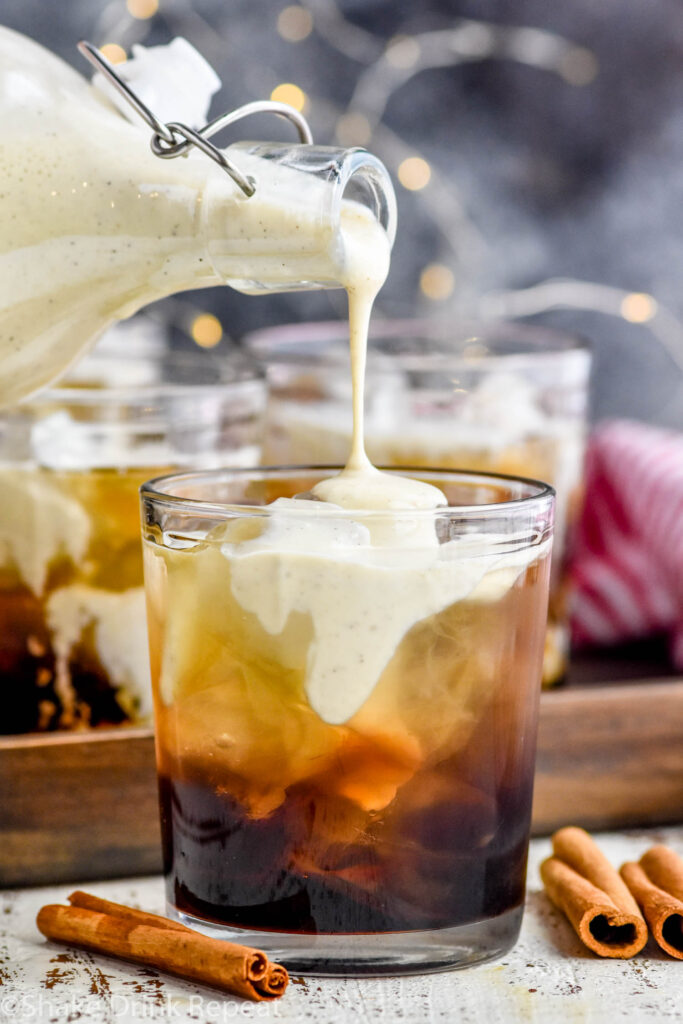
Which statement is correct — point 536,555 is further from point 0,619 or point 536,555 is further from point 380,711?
point 0,619

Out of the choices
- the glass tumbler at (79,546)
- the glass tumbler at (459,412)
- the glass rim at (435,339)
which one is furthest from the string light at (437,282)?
the glass tumbler at (79,546)

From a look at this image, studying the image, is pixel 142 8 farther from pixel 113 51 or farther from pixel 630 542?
pixel 630 542

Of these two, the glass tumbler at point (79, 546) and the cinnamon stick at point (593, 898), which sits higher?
the glass tumbler at point (79, 546)

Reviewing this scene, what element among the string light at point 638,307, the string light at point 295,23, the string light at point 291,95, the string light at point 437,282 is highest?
the string light at point 295,23

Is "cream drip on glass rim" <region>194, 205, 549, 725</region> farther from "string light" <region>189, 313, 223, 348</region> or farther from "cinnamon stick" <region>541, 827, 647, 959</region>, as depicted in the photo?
"string light" <region>189, 313, 223, 348</region>

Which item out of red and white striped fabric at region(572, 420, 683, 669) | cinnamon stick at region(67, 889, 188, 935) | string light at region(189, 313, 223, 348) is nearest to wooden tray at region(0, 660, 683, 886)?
cinnamon stick at region(67, 889, 188, 935)

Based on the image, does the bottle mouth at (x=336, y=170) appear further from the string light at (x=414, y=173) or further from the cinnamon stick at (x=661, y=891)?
the string light at (x=414, y=173)
